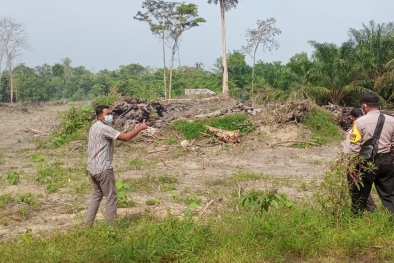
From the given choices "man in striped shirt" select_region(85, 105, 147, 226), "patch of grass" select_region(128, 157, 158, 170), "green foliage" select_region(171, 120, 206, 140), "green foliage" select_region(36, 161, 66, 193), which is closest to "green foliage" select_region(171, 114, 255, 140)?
"green foliage" select_region(171, 120, 206, 140)

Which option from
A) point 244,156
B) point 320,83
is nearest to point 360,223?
point 244,156

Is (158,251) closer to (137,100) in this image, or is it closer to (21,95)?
(137,100)

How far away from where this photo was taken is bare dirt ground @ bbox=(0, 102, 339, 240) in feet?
23.0

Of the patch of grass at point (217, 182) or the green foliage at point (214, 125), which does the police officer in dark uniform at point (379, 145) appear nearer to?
the patch of grass at point (217, 182)

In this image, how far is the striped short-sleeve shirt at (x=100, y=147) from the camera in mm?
5512

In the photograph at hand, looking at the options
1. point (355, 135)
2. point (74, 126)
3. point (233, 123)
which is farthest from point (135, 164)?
point (355, 135)

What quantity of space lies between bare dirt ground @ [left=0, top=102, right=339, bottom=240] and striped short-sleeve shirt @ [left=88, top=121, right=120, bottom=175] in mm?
1137

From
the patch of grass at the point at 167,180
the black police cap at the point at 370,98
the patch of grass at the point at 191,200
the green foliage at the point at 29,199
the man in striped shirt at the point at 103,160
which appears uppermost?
the black police cap at the point at 370,98

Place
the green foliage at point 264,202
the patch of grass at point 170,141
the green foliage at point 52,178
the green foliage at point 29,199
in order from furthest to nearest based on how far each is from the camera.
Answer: the patch of grass at point 170,141
the green foliage at point 52,178
the green foliage at point 29,199
the green foliage at point 264,202

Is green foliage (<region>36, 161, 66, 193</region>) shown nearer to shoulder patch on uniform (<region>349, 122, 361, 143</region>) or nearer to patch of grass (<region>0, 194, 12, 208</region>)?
patch of grass (<region>0, 194, 12, 208</region>)

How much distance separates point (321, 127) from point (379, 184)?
1118 cm

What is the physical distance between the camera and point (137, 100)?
18453 mm

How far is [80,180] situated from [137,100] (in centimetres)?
901

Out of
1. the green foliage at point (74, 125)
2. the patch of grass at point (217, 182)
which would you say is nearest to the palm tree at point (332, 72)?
the green foliage at point (74, 125)
